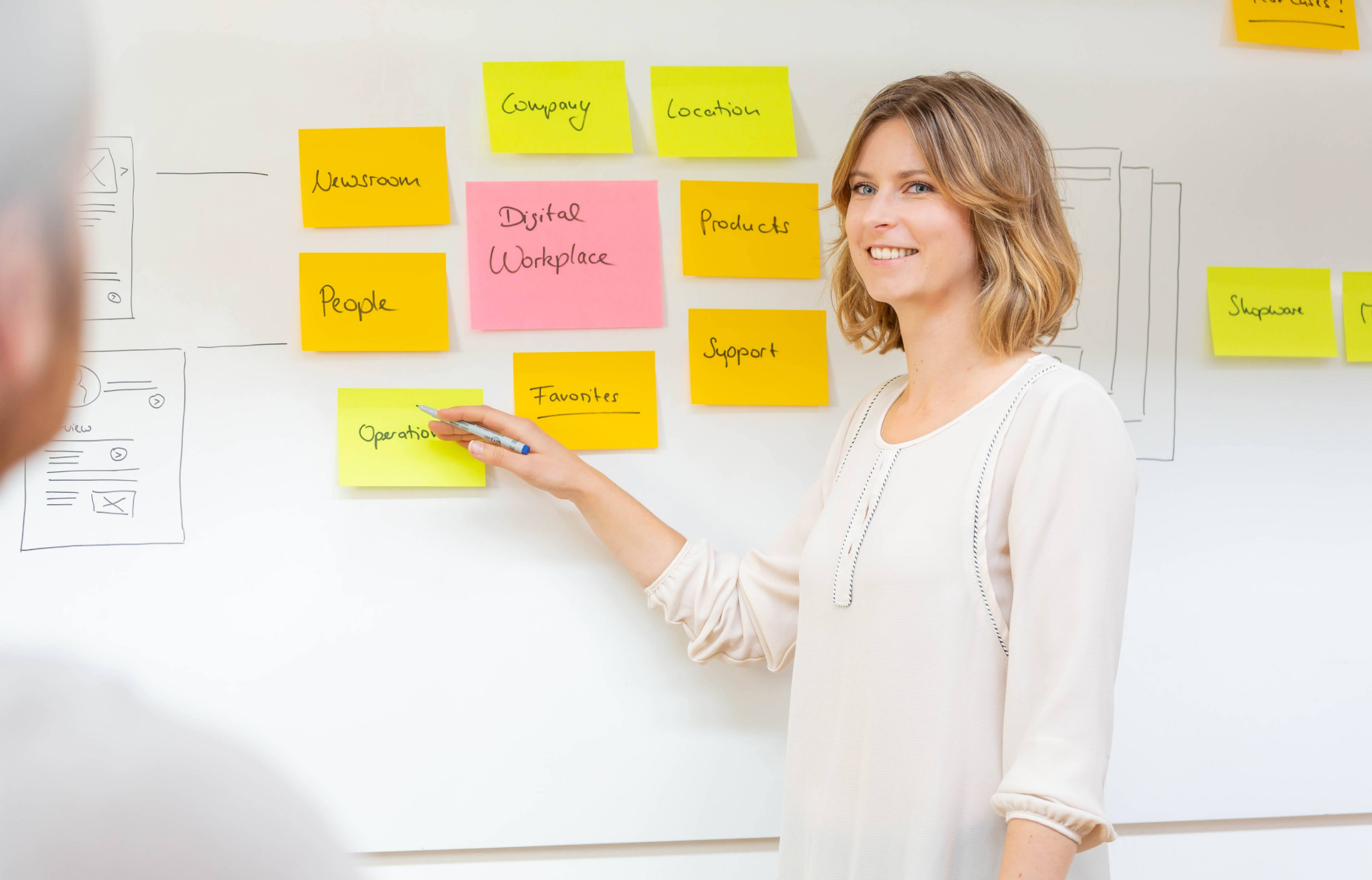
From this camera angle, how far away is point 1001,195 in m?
0.82

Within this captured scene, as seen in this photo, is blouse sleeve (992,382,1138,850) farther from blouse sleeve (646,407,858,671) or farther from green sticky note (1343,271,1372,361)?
green sticky note (1343,271,1372,361)

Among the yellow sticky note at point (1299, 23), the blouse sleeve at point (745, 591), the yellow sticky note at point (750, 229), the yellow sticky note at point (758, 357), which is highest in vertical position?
the yellow sticky note at point (1299, 23)

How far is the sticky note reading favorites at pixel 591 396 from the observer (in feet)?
3.37

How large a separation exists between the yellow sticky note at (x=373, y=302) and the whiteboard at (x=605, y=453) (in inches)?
0.6

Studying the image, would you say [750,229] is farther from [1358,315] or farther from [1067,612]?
[1358,315]

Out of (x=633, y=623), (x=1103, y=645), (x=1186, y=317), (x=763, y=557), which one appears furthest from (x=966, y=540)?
(x=1186, y=317)

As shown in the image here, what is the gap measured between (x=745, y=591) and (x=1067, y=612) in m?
0.35

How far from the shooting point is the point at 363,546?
3.34 feet

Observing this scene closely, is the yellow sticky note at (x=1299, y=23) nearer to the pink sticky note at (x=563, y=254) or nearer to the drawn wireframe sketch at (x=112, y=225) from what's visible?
the pink sticky note at (x=563, y=254)

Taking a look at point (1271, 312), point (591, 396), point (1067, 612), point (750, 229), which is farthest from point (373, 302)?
point (1271, 312)

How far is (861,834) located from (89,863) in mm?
664

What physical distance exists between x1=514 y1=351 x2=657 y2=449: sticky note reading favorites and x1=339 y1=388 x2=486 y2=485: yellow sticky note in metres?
0.09

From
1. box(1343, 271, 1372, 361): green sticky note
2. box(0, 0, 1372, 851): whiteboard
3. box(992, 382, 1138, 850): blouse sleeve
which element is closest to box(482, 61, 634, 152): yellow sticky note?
box(0, 0, 1372, 851): whiteboard

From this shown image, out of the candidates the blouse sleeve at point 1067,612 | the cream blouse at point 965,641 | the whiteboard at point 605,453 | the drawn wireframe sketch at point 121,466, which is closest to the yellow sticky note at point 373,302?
the whiteboard at point 605,453
